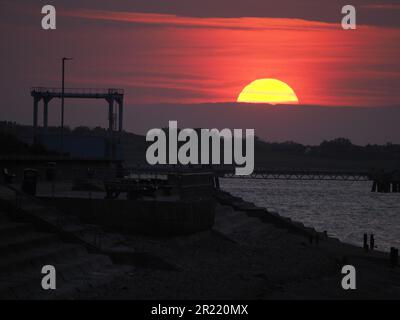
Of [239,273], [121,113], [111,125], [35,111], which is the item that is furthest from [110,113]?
[239,273]

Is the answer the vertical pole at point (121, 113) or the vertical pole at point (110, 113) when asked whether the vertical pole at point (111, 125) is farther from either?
the vertical pole at point (121, 113)

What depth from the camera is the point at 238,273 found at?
26.0 m

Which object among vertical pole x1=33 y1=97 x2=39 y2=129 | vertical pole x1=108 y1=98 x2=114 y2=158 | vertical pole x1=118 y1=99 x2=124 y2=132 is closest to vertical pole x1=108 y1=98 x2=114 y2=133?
vertical pole x1=108 y1=98 x2=114 y2=158

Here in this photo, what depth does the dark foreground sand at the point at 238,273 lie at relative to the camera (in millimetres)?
22734

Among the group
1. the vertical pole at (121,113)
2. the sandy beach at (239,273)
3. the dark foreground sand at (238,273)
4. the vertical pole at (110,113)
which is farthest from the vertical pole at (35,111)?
the dark foreground sand at (238,273)

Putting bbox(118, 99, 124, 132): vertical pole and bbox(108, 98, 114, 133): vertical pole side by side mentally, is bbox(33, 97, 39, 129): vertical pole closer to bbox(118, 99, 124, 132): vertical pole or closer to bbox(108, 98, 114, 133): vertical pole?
bbox(108, 98, 114, 133): vertical pole

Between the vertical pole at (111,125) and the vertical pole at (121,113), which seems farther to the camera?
the vertical pole at (121,113)

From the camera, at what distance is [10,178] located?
1286 inches

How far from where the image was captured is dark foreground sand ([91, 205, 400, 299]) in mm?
22734

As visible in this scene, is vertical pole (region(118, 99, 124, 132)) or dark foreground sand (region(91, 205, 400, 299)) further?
vertical pole (region(118, 99, 124, 132))

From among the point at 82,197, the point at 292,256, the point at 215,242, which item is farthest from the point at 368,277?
the point at 82,197

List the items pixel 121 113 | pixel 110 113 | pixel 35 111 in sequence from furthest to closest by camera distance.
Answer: pixel 35 111 → pixel 110 113 → pixel 121 113

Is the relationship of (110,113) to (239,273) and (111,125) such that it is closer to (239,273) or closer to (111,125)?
(111,125)
